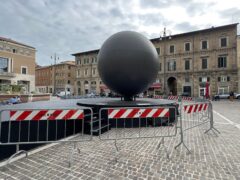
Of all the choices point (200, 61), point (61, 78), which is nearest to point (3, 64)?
point (61, 78)

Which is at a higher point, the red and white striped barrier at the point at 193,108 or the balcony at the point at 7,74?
the balcony at the point at 7,74

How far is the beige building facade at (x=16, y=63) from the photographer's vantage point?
129 ft

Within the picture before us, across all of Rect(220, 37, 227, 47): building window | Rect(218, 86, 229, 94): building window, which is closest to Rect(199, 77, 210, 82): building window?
Rect(218, 86, 229, 94): building window

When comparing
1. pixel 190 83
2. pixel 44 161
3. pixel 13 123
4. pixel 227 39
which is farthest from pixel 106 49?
pixel 227 39

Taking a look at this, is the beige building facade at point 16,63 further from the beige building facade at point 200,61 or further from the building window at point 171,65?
the beige building facade at point 200,61

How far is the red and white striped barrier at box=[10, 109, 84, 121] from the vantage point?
3.92 metres

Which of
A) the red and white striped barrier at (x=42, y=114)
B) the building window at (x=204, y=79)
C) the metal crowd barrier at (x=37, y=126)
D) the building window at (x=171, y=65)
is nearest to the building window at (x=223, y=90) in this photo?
the building window at (x=204, y=79)

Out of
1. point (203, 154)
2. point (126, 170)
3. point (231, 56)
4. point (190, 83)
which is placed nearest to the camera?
point (126, 170)

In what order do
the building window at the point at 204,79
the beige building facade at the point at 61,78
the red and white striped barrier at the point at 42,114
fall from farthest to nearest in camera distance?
1. the beige building facade at the point at 61,78
2. the building window at the point at 204,79
3. the red and white striped barrier at the point at 42,114

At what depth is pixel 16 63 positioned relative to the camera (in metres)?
41.9

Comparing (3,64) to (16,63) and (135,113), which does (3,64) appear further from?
(135,113)

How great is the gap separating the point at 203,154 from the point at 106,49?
5.87 meters

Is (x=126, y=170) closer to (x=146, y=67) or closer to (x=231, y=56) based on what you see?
(x=146, y=67)

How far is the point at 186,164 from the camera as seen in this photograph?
362 centimetres
